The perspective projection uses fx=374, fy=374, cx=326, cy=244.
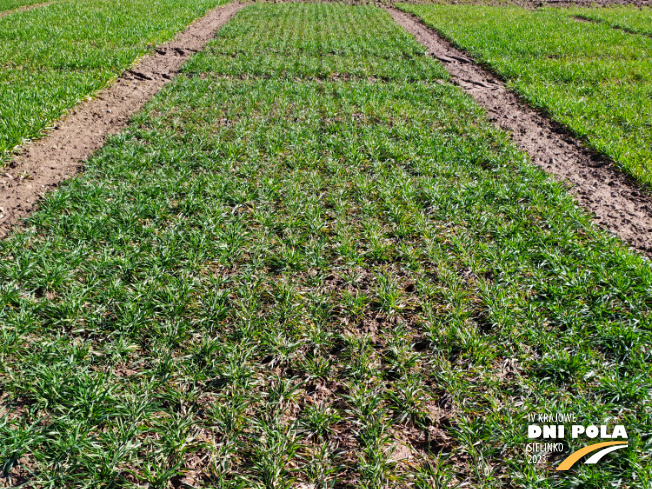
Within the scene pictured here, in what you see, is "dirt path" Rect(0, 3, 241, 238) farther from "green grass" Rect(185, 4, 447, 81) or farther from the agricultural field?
the agricultural field

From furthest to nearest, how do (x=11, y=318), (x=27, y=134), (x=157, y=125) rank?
(x=157, y=125), (x=27, y=134), (x=11, y=318)

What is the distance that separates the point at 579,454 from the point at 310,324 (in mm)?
2196

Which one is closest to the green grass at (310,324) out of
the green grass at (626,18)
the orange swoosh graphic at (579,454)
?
the orange swoosh graphic at (579,454)

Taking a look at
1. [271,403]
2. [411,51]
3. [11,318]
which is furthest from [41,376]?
[411,51]

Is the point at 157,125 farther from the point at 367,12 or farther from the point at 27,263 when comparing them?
the point at 367,12

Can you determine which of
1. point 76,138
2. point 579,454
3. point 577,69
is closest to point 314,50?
point 577,69

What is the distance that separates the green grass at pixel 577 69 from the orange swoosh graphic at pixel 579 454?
4.91m

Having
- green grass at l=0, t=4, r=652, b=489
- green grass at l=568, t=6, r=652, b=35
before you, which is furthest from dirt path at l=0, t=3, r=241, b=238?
green grass at l=568, t=6, r=652, b=35

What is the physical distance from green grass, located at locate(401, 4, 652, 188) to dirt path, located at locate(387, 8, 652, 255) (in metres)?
0.28

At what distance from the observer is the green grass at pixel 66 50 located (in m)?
6.81

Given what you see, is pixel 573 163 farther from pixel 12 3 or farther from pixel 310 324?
pixel 12 3

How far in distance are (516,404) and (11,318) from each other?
4234 millimetres

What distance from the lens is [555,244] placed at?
14.7 ft

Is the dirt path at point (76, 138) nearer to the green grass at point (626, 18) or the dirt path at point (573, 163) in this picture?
the dirt path at point (573, 163)
